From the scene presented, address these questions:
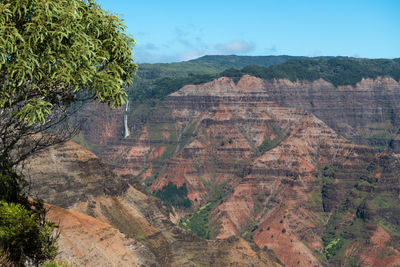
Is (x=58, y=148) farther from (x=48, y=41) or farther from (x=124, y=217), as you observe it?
(x=48, y=41)

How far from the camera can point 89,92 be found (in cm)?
3120

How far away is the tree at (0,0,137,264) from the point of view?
26.1 metres

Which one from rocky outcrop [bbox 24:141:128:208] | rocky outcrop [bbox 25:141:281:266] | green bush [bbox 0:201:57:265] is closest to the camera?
green bush [bbox 0:201:57:265]

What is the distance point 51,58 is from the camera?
26.9 m

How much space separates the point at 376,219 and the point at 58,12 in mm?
184261

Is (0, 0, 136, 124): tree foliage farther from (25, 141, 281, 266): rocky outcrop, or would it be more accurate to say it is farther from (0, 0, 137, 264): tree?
(25, 141, 281, 266): rocky outcrop

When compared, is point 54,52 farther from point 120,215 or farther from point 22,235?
point 120,215

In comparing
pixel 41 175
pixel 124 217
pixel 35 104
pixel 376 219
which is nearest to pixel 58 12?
pixel 35 104

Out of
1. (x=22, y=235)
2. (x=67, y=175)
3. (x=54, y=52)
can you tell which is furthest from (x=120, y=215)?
(x=54, y=52)

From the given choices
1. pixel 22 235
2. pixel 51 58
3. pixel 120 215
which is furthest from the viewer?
pixel 120 215

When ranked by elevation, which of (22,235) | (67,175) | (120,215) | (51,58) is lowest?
(120,215)

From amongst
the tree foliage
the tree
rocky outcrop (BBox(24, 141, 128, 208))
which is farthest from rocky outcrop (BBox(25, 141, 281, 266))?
the tree foliage

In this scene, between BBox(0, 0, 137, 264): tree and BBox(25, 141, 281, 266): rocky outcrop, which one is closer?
BBox(0, 0, 137, 264): tree

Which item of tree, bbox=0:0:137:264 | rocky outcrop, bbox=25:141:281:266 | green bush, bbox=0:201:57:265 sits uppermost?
tree, bbox=0:0:137:264
